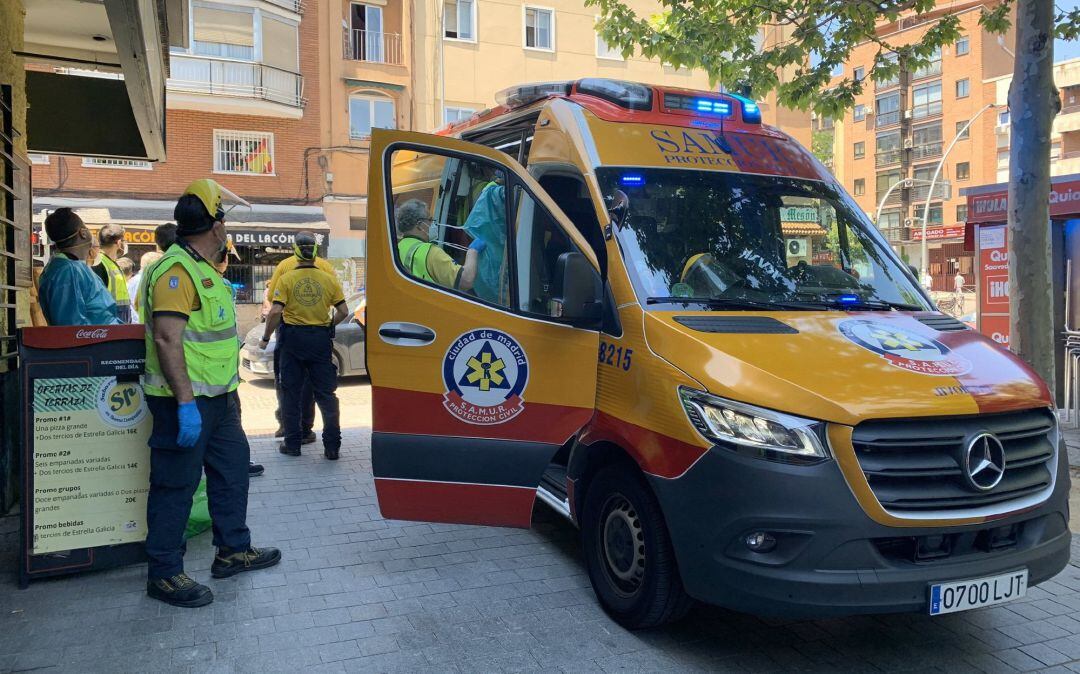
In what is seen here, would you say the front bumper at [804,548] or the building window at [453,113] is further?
the building window at [453,113]

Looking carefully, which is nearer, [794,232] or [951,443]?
[951,443]

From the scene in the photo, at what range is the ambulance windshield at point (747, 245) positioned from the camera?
4078mm

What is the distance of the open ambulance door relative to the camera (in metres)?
4.09

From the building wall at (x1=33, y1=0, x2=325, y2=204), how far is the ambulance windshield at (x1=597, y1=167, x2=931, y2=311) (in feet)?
66.9

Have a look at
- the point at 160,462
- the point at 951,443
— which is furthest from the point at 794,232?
the point at 160,462

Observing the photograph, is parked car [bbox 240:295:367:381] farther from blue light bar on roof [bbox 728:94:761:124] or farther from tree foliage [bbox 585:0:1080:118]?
blue light bar on roof [bbox 728:94:761:124]

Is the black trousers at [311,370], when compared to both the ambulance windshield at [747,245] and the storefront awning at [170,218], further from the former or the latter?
the storefront awning at [170,218]

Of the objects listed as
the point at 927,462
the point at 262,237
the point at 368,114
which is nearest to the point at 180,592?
the point at 927,462

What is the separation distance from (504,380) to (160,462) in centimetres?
182

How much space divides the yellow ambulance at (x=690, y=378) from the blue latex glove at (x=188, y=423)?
Answer: 87 centimetres

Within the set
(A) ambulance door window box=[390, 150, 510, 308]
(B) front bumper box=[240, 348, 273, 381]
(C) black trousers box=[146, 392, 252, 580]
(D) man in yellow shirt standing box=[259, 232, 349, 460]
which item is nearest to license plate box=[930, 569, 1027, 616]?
(A) ambulance door window box=[390, 150, 510, 308]

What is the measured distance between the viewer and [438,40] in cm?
2630

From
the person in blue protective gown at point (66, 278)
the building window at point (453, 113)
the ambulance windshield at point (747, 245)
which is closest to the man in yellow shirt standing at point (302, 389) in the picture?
the person in blue protective gown at point (66, 278)

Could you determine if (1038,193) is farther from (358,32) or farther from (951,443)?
(358,32)
